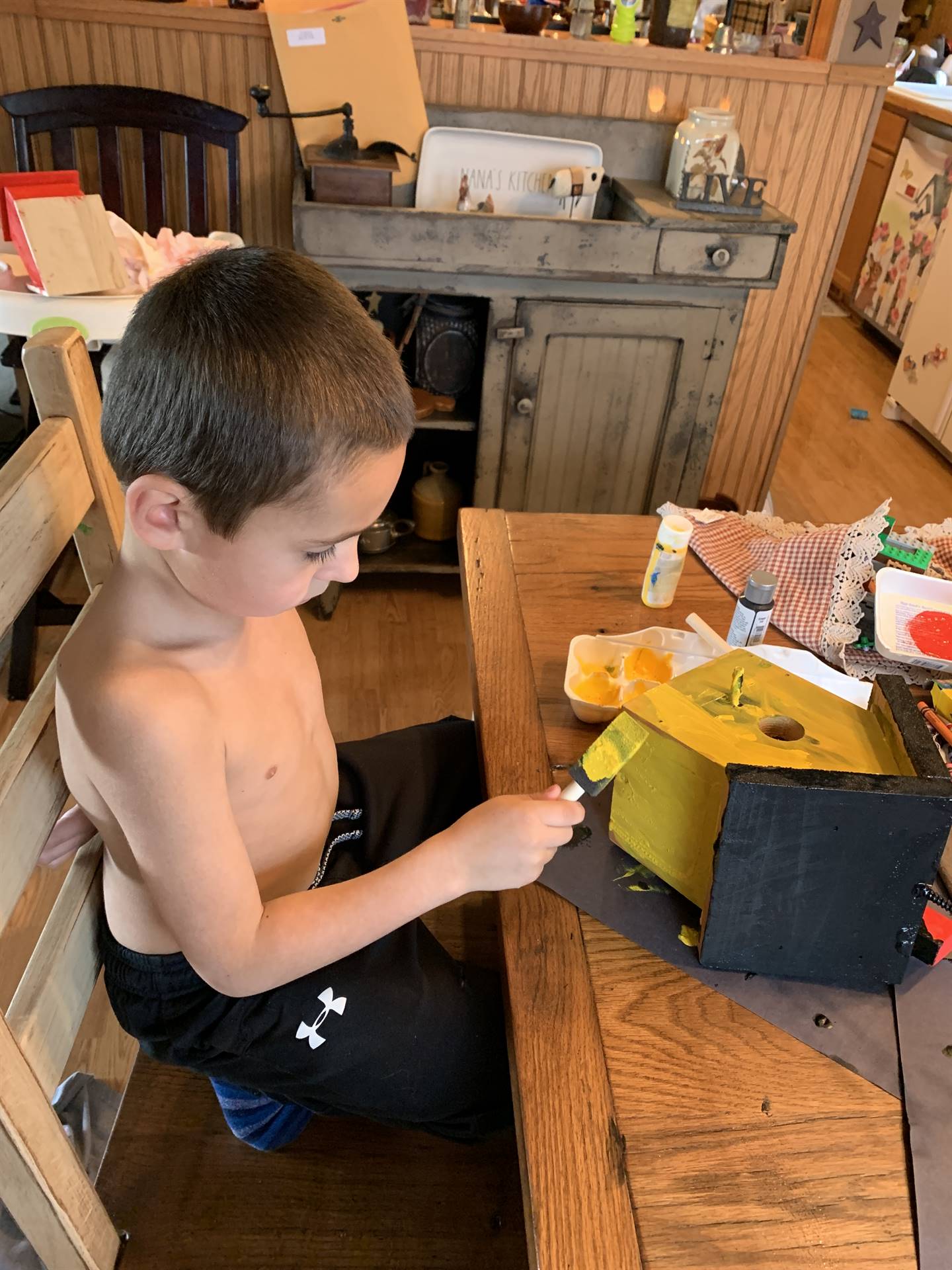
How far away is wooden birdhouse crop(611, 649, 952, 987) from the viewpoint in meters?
0.66

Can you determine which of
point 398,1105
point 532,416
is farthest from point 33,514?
point 532,416

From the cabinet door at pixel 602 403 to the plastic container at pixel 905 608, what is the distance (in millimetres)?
1009

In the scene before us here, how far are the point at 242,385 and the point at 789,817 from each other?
18.5 inches

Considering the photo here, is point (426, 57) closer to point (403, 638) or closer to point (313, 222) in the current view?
point (313, 222)

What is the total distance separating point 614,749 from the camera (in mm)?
758

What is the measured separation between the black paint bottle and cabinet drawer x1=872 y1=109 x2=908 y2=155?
3729mm

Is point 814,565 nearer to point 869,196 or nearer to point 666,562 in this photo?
point 666,562

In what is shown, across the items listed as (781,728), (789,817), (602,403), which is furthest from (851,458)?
(789,817)

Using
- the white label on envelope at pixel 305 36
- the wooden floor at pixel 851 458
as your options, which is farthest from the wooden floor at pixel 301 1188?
the wooden floor at pixel 851 458

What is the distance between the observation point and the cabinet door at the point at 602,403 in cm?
200

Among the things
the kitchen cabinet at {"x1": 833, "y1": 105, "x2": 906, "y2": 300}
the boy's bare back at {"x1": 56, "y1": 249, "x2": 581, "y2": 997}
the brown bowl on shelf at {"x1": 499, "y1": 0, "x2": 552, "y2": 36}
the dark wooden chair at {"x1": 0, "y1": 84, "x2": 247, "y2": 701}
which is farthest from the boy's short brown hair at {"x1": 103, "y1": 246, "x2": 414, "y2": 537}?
the kitchen cabinet at {"x1": 833, "y1": 105, "x2": 906, "y2": 300}

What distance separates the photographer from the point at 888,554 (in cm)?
123

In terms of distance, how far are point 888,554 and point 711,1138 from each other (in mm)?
833

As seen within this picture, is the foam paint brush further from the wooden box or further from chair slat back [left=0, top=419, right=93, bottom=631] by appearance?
the wooden box
